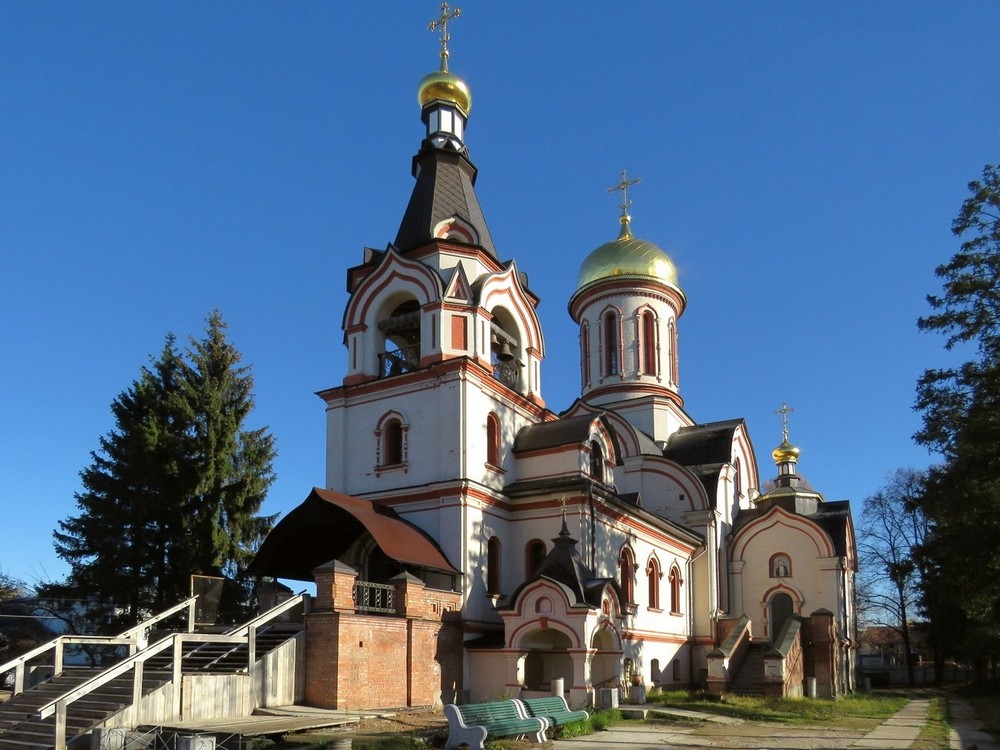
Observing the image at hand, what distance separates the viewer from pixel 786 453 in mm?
34031

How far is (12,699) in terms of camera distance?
1413 centimetres

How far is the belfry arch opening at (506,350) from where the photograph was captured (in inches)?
859

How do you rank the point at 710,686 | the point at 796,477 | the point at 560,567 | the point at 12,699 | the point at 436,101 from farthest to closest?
the point at 796,477
the point at 436,101
the point at 710,686
the point at 560,567
the point at 12,699

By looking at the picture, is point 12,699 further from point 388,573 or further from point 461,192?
point 461,192

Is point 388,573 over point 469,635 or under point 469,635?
over

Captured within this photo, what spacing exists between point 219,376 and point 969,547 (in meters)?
17.9

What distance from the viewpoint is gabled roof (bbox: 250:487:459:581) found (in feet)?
56.0

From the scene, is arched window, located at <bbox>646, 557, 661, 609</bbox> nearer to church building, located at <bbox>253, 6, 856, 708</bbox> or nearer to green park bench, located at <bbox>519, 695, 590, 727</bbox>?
church building, located at <bbox>253, 6, 856, 708</bbox>

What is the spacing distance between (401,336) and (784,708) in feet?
39.0

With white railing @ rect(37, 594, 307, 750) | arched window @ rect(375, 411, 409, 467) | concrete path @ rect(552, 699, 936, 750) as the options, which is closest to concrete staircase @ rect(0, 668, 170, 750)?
white railing @ rect(37, 594, 307, 750)

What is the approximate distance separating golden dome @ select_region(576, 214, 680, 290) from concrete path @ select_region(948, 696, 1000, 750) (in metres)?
15.5

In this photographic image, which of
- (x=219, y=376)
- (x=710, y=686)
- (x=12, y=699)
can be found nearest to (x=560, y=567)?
(x=710, y=686)

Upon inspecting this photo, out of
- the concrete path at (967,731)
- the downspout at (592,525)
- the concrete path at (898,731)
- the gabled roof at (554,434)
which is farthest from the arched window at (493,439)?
the concrete path at (967,731)

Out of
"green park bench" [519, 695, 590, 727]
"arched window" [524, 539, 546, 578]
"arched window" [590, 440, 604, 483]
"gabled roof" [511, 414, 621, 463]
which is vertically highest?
"gabled roof" [511, 414, 621, 463]
